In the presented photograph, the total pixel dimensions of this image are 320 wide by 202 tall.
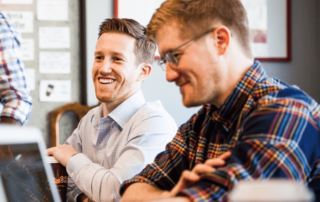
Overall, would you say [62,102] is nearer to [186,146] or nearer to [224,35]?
[186,146]

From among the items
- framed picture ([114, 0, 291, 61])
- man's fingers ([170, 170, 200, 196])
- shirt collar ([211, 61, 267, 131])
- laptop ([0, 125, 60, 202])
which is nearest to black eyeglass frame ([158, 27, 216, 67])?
shirt collar ([211, 61, 267, 131])

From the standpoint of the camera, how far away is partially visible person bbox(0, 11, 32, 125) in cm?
205

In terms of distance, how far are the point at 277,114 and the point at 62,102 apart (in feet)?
7.59

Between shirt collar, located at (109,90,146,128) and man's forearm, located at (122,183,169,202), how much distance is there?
0.58 m

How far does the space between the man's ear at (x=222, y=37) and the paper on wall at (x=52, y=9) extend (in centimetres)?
214

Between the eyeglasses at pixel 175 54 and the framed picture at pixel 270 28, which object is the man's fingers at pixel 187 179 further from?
the framed picture at pixel 270 28

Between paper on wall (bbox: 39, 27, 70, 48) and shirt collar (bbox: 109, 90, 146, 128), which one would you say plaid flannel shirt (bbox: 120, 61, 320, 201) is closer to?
shirt collar (bbox: 109, 90, 146, 128)

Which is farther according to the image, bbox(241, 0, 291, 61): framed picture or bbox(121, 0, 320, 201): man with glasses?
bbox(241, 0, 291, 61): framed picture

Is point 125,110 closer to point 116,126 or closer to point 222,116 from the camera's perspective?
point 116,126

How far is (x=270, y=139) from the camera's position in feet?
3.22

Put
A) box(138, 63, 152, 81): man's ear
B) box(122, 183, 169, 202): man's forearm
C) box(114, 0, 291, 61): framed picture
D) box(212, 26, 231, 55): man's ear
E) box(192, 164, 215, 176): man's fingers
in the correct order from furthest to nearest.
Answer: box(114, 0, 291, 61): framed picture → box(138, 63, 152, 81): man's ear → box(122, 183, 169, 202): man's forearm → box(212, 26, 231, 55): man's ear → box(192, 164, 215, 176): man's fingers

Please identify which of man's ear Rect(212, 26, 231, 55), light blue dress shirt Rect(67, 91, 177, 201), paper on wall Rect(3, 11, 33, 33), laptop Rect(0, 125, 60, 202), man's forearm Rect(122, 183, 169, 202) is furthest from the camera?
paper on wall Rect(3, 11, 33, 33)

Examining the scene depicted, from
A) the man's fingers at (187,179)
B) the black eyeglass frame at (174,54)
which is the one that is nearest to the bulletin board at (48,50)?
the black eyeglass frame at (174,54)

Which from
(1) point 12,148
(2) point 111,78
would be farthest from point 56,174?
(1) point 12,148
